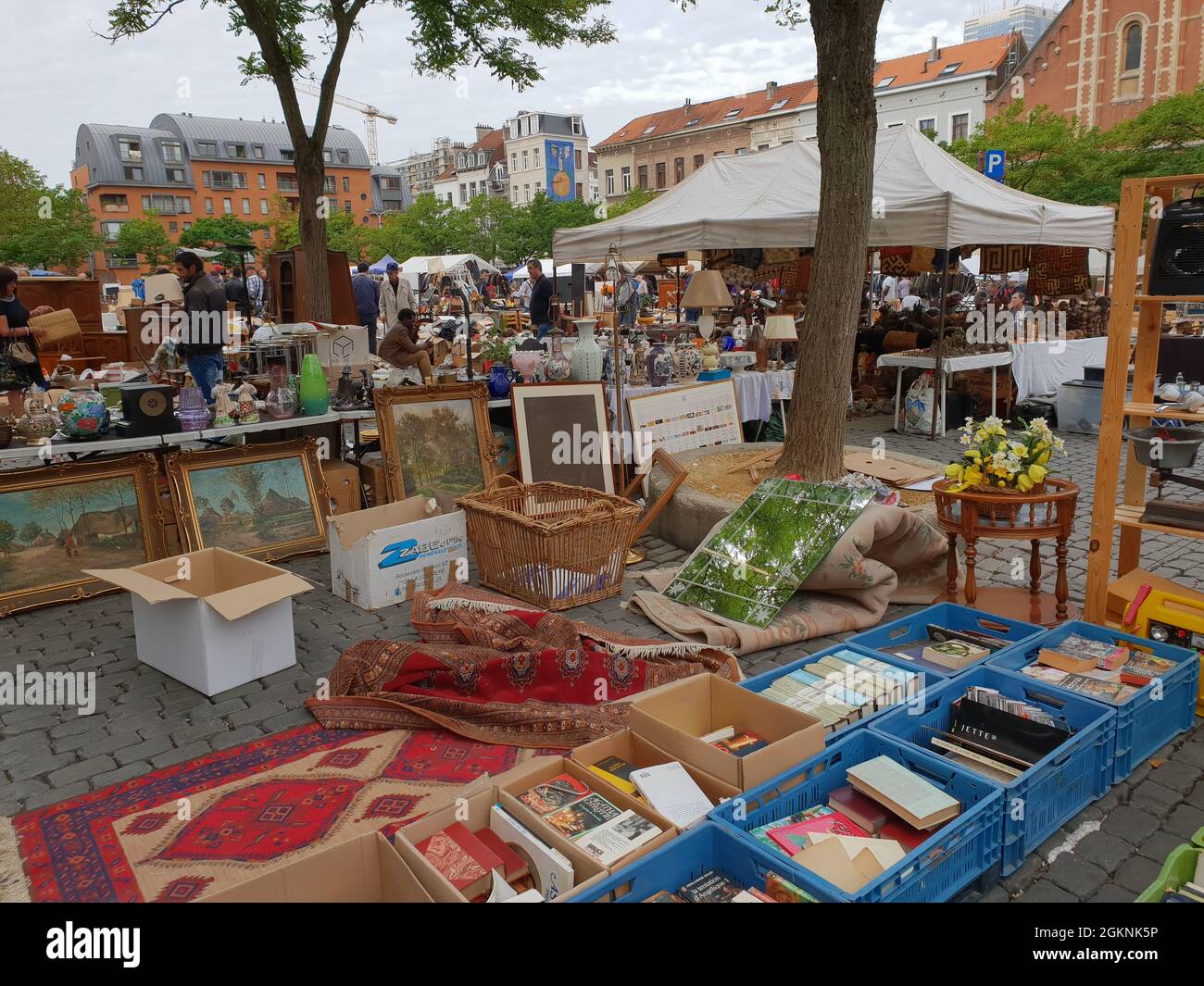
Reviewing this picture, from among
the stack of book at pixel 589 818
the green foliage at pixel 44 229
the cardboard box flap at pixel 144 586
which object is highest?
the green foliage at pixel 44 229

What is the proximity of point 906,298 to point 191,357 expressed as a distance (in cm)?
1527

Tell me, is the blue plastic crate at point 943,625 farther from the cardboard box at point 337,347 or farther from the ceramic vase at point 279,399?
the cardboard box at point 337,347

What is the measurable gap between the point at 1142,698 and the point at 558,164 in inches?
3223

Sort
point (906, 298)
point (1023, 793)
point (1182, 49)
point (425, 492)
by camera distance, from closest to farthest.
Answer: point (1023, 793) → point (425, 492) → point (906, 298) → point (1182, 49)

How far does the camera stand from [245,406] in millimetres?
5746

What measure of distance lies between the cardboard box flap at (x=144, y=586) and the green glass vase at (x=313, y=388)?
6.59 ft

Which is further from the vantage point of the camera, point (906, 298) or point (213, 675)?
point (906, 298)

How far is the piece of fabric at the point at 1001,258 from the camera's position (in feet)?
38.4

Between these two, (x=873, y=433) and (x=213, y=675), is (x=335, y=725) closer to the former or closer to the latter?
(x=213, y=675)

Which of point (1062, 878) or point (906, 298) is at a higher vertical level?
point (906, 298)

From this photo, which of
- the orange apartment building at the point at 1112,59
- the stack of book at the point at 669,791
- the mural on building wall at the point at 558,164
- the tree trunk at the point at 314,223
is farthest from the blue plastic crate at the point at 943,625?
the mural on building wall at the point at 558,164

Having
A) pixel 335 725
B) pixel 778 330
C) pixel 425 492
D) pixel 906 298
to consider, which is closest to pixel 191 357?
pixel 425 492

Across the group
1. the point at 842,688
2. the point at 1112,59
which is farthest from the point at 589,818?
the point at 1112,59

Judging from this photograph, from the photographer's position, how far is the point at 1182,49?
33031 millimetres
